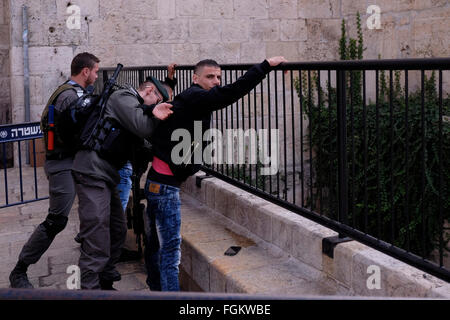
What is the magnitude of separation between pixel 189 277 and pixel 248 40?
6.42 meters

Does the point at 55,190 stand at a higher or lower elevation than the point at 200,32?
lower

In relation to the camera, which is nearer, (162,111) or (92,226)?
(162,111)

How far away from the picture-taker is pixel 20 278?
4.20m

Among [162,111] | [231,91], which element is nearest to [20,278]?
[162,111]

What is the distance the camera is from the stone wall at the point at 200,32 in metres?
8.42

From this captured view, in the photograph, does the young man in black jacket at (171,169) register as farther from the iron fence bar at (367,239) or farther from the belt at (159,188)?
the iron fence bar at (367,239)

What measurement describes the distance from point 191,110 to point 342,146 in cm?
95

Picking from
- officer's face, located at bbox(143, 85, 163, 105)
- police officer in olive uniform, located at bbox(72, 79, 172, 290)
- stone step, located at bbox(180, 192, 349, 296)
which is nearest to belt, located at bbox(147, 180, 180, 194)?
police officer in olive uniform, located at bbox(72, 79, 172, 290)

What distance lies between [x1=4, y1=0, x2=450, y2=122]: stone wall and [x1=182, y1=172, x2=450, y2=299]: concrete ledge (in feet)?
15.9

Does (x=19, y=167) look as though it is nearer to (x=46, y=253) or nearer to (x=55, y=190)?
(x=46, y=253)

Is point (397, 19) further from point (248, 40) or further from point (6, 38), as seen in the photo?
point (6, 38)

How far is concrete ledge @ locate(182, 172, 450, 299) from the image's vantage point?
2678 mm

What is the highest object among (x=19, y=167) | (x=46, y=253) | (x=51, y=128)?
(x=51, y=128)

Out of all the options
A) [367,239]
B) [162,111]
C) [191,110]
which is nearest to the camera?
[367,239]
